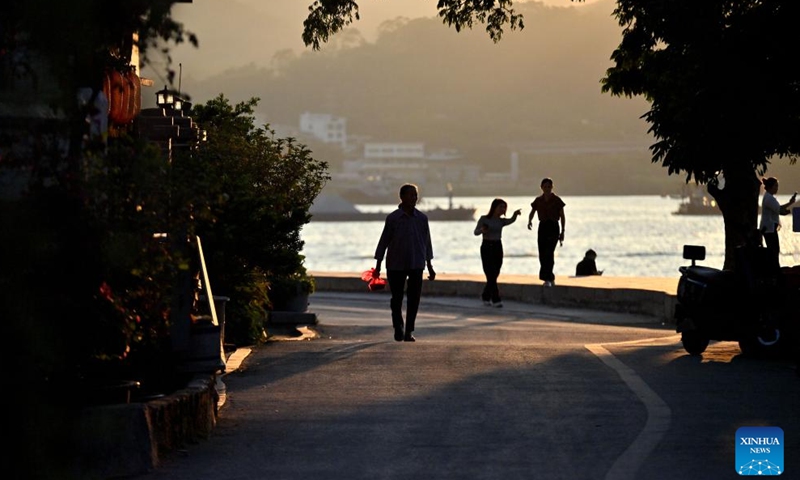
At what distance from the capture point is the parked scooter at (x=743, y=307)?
49.3 feet

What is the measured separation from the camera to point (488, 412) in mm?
11047

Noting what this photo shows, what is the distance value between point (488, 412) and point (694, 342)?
5236mm

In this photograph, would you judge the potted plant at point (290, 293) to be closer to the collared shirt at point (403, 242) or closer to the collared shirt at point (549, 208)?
the collared shirt at point (403, 242)

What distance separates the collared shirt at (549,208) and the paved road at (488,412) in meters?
8.10

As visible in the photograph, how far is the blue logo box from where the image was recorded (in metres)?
8.81

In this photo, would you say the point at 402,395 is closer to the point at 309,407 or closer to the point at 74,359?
the point at 309,407

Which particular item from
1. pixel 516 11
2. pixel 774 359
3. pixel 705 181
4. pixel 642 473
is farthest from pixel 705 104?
pixel 642 473

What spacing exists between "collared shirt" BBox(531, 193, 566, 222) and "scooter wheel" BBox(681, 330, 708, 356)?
9.20m

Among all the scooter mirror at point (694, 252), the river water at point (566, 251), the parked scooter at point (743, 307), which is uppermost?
the scooter mirror at point (694, 252)

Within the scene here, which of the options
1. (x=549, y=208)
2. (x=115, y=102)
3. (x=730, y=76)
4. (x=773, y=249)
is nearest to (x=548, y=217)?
(x=549, y=208)

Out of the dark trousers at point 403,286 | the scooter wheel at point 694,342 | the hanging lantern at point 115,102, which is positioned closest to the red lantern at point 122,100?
the hanging lantern at point 115,102

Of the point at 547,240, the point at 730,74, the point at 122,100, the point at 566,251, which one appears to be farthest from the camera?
the point at 566,251

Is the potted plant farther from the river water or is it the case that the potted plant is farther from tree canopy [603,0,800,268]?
the river water

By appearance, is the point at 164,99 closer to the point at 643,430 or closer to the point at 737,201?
the point at 737,201
